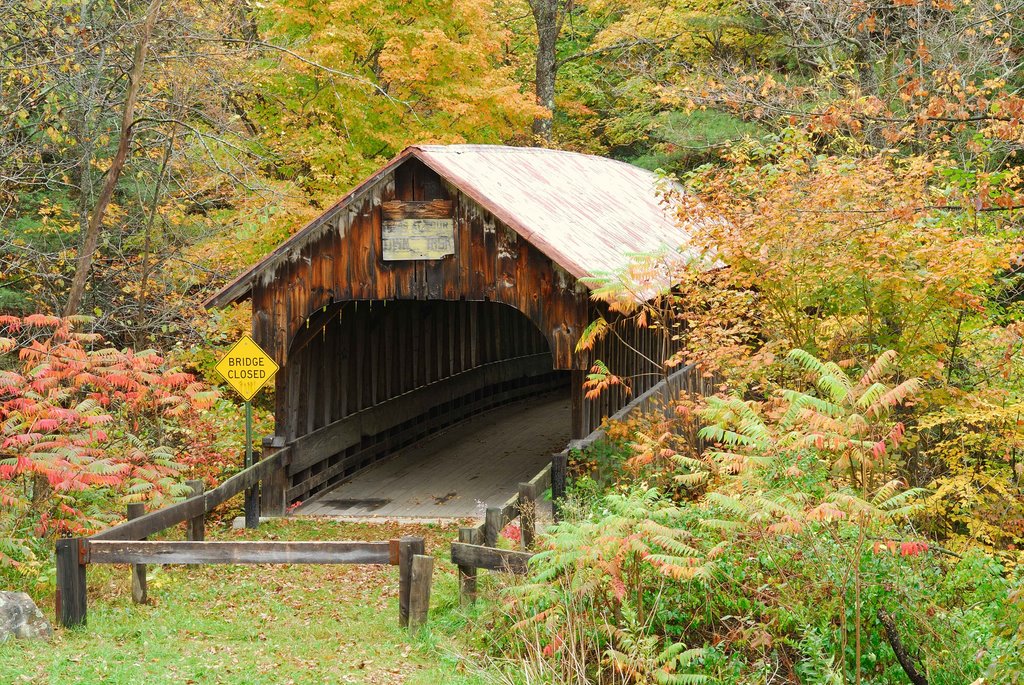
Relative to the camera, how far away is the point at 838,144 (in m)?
21.2

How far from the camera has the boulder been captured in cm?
825

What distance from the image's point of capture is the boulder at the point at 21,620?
8.25m

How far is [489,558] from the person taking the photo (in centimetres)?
887

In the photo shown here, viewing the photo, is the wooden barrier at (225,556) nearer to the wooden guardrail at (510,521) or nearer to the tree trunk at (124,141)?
the wooden guardrail at (510,521)

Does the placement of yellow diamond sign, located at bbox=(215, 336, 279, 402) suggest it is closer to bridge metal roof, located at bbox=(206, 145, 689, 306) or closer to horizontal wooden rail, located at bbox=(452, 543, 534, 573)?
bridge metal roof, located at bbox=(206, 145, 689, 306)

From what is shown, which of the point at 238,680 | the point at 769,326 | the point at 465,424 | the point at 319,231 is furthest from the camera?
the point at 465,424

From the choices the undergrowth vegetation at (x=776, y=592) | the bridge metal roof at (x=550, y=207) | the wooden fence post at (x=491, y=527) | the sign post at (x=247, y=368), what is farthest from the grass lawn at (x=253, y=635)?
the bridge metal roof at (x=550, y=207)

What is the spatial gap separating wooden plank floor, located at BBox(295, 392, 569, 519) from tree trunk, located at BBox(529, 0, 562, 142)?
860 centimetres

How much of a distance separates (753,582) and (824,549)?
55cm

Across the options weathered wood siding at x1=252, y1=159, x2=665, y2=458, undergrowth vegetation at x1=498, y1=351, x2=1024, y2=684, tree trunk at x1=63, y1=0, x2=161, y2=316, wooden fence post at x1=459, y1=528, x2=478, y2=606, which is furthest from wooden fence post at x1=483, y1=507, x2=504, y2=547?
tree trunk at x1=63, y1=0, x2=161, y2=316

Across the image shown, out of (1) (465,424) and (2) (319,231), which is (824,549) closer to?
(2) (319,231)

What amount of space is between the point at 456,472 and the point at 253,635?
8.69 metres

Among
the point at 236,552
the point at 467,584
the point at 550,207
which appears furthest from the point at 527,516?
the point at 550,207

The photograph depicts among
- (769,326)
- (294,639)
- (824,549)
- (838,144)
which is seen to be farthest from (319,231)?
(838,144)
